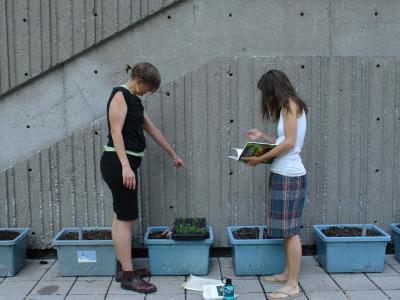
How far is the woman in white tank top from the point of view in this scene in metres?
3.25

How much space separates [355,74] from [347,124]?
1.45 ft

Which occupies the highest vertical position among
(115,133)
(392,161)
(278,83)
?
(278,83)

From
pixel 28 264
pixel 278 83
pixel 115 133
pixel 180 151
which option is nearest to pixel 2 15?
pixel 115 133

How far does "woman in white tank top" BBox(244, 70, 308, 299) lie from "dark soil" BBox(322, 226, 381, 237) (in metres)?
0.64

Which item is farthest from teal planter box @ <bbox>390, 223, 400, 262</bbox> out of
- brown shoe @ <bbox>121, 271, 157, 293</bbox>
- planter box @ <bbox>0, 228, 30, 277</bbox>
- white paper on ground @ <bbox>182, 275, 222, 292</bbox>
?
planter box @ <bbox>0, 228, 30, 277</bbox>

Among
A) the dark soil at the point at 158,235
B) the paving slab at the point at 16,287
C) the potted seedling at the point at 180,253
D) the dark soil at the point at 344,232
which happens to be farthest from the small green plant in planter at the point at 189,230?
the paving slab at the point at 16,287

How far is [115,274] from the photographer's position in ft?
12.3

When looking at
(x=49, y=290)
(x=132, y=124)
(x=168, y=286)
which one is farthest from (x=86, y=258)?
(x=132, y=124)

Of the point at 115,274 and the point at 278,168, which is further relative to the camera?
the point at 115,274

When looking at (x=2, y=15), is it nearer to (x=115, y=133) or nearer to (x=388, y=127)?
(x=115, y=133)

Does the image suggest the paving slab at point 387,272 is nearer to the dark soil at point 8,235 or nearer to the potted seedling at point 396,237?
the potted seedling at point 396,237

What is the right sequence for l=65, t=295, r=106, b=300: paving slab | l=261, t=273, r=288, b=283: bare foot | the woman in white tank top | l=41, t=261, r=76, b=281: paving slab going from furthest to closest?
l=41, t=261, r=76, b=281: paving slab < l=261, t=273, r=288, b=283: bare foot < l=65, t=295, r=106, b=300: paving slab < the woman in white tank top

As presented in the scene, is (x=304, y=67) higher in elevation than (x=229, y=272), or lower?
higher

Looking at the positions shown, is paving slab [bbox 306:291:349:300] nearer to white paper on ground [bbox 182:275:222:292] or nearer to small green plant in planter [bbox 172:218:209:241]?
white paper on ground [bbox 182:275:222:292]
